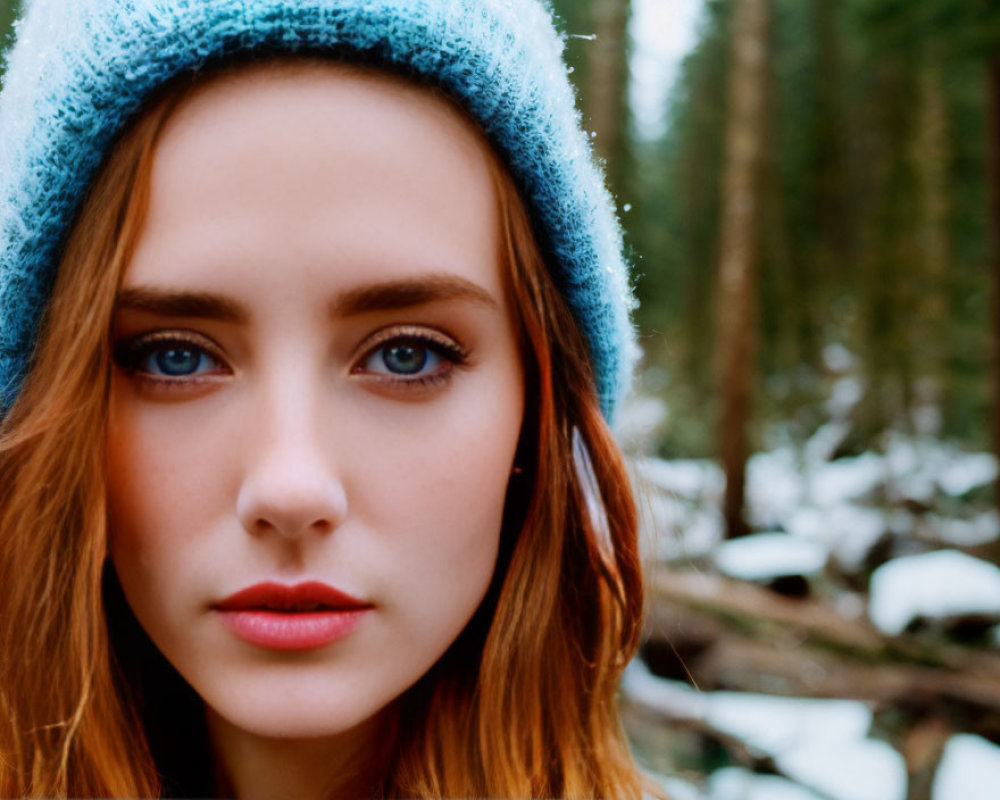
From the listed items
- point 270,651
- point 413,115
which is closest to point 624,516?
point 270,651

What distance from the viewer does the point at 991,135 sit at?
6527 mm

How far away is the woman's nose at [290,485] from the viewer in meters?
0.92

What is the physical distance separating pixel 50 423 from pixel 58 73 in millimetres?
472

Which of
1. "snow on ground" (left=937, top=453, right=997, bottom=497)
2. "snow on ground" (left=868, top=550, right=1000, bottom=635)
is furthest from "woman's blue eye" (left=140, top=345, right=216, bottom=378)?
"snow on ground" (left=937, top=453, right=997, bottom=497)

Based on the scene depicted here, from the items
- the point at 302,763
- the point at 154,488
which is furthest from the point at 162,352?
the point at 302,763

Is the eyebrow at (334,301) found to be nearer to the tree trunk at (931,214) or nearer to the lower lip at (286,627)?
the lower lip at (286,627)

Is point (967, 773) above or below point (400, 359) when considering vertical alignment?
below

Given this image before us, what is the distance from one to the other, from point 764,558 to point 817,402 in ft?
28.7

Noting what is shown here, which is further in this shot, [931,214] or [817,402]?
[817,402]

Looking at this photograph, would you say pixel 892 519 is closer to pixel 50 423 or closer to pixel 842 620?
pixel 842 620

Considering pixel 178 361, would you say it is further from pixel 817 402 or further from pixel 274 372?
pixel 817 402

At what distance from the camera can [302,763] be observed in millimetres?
1176

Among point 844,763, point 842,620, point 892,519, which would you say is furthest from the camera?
point 892,519

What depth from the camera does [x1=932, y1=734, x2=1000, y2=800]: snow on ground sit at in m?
3.35
